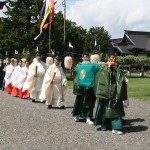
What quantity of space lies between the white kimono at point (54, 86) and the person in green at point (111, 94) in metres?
4.02

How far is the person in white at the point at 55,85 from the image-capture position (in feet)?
40.9

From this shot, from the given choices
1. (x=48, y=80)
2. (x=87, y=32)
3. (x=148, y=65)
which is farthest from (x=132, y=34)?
(x=48, y=80)

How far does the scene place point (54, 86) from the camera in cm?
1261

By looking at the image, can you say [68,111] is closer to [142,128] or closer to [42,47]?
[142,128]

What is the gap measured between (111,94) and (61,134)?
1352 millimetres

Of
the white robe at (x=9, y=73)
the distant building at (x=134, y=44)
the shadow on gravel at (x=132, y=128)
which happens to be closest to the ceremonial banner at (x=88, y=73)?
the shadow on gravel at (x=132, y=128)

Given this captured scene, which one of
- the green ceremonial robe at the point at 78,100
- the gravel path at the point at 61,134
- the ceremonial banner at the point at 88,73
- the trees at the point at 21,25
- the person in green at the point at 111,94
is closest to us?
the gravel path at the point at 61,134

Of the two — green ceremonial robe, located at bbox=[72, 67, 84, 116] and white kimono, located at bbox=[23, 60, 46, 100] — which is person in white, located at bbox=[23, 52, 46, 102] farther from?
green ceremonial robe, located at bbox=[72, 67, 84, 116]

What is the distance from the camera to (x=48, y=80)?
12531 millimetres

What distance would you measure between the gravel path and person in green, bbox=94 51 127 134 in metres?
0.28

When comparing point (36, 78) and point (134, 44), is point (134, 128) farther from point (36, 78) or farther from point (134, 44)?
point (134, 44)

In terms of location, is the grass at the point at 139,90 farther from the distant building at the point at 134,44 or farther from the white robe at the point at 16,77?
the distant building at the point at 134,44

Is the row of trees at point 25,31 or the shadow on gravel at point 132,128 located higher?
the row of trees at point 25,31

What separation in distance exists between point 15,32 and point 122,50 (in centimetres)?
2980
